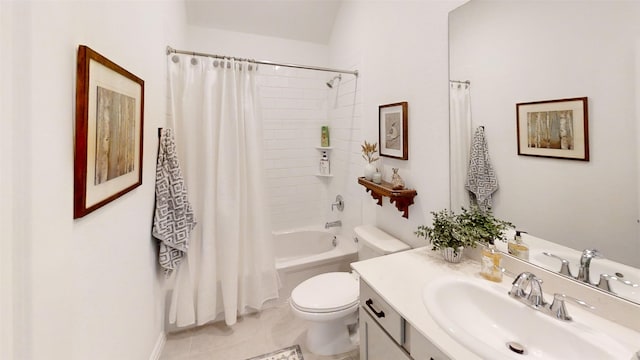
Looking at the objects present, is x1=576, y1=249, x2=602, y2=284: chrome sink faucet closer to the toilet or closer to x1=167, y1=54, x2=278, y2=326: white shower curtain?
the toilet

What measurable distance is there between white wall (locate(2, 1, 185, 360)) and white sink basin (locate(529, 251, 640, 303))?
1573mm

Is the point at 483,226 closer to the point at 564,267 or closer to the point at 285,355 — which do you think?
the point at 564,267

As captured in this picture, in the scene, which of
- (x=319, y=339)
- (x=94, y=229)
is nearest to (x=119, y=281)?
(x=94, y=229)

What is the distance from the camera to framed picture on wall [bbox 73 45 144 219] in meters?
0.81

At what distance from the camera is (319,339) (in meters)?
1.83

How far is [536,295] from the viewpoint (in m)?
1.00

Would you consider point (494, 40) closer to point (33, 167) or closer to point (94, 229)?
point (33, 167)

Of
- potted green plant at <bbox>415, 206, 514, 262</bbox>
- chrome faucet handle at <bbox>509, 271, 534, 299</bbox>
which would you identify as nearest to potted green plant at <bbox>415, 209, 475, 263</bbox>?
potted green plant at <bbox>415, 206, 514, 262</bbox>

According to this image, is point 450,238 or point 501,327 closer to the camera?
point 501,327

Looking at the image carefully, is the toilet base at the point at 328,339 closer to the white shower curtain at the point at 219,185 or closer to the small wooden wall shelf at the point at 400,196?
the white shower curtain at the point at 219,185

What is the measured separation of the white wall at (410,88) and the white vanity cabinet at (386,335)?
0.70 meters

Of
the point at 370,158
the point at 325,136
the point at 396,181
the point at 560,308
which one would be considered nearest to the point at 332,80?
the point at 325,136

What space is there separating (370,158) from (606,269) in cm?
151

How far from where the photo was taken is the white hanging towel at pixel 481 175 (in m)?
1.31
